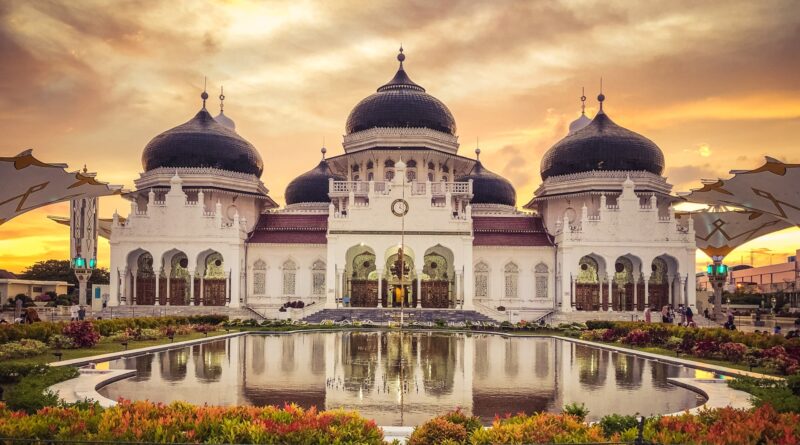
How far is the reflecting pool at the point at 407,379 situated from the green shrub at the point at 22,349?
2.94 m

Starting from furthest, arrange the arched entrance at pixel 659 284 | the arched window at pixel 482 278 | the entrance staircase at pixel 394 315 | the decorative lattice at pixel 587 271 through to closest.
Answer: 1. the arched window at pixel 482 278
2. the arched entrance at pixel 659 284
3. the decorative lattice at pixel 587 271
4. the entrance staircase at pixel 394 315

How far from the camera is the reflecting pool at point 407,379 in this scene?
13.7m

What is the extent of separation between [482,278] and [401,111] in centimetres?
1402

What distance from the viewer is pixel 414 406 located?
1320 cm

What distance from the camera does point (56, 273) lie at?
85.9m

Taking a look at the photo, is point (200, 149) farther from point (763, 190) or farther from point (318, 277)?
point (763, 190)

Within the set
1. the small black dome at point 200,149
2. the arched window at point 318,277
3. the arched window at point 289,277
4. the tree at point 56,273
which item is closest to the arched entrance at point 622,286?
the arched window at point 318,277

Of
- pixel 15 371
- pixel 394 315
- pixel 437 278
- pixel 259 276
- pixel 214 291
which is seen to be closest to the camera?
pixel 15 371

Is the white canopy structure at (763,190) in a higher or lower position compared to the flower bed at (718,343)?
higher

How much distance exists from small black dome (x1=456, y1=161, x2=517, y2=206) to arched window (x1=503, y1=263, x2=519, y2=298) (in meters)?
10.4

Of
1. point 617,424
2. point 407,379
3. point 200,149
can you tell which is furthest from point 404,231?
point 617,424

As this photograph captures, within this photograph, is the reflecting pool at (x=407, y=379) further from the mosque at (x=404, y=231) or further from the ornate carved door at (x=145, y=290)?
the ornate carved door at (x=145, y=290)

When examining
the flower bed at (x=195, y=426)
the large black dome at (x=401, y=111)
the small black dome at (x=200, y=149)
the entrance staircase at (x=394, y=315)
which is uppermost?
the large black dome at (x=401, y=111)

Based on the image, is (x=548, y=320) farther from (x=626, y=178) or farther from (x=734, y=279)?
(x=734, y=279)
